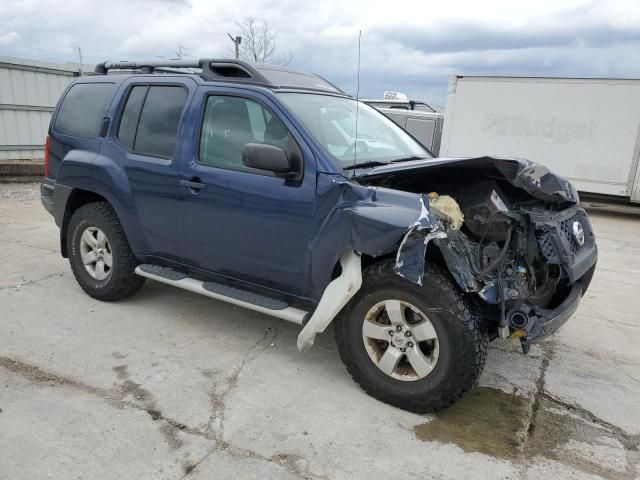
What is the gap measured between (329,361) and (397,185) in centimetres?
134

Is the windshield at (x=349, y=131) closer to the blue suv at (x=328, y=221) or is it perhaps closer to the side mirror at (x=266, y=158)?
the blue suv at (x=328, y=221)

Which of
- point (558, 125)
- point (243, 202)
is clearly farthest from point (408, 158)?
point (558, 125)

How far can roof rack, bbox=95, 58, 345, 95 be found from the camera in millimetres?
3836

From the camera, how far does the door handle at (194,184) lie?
379cm

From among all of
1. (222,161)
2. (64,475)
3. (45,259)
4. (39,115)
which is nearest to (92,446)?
(64,475)

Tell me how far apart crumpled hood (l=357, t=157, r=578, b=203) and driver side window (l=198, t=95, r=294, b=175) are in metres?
0.76

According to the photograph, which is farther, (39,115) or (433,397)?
(39,115)

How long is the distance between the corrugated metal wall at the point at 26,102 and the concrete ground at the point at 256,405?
8.94m

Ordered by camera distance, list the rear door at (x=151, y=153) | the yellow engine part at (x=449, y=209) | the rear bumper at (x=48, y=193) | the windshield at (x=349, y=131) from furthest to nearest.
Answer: the rear bumper at (x=48, y=193)
the rear door at (x=151, y=153)
the windshield at (x=349, y=131)
the yellow engine part at (x=449, y=209)

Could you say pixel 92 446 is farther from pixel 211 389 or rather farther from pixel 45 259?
pixel 45 259

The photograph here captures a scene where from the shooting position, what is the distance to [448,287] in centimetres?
292

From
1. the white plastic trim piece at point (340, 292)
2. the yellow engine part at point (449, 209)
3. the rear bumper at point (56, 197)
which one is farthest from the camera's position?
the rear bumper at point (56, 197)

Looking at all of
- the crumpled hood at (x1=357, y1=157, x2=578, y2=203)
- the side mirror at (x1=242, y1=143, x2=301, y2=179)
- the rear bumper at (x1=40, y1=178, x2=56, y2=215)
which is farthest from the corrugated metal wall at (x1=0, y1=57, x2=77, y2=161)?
the crumpled hood at (x1=357, y1=157, x2=578, y2=203)

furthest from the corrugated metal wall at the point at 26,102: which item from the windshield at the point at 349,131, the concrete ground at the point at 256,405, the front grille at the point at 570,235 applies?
the front grille at the point at 570,235
